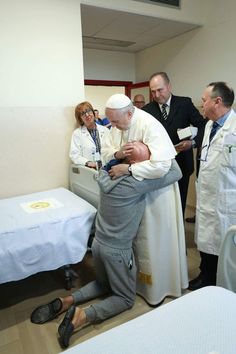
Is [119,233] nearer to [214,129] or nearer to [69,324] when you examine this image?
[69,324]

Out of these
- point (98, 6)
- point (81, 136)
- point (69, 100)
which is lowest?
point (81, 136)

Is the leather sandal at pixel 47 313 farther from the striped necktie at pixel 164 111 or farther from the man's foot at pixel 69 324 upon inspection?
the striped necktie at pixel 164 111

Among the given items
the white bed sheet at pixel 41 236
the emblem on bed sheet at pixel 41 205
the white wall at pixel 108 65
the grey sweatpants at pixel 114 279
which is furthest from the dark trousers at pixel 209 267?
the white wall at pixel 108 65

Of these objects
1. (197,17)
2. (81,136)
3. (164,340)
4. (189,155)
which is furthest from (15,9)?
(164,340)

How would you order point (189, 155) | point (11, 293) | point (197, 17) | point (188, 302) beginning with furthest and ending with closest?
point (197, 17) → point (189, 155) → point (11, 293) → point (188, 302)

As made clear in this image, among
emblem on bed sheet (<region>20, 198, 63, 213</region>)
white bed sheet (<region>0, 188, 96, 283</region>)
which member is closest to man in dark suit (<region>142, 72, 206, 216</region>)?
white bed sheet (<region>0, 188, 96, 283</region>)

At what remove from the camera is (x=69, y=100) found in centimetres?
249

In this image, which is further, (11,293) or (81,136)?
(81,136)

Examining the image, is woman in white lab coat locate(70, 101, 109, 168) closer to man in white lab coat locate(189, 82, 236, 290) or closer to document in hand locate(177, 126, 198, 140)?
document in hand locate(177, 126, 198, 140)

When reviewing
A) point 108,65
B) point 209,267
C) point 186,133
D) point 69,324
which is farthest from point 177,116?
point 108,65

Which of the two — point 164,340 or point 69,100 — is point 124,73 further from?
point 164,340

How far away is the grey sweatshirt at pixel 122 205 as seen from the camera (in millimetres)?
1537

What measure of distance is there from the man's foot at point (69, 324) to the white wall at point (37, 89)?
1.25 m

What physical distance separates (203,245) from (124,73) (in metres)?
3.50
